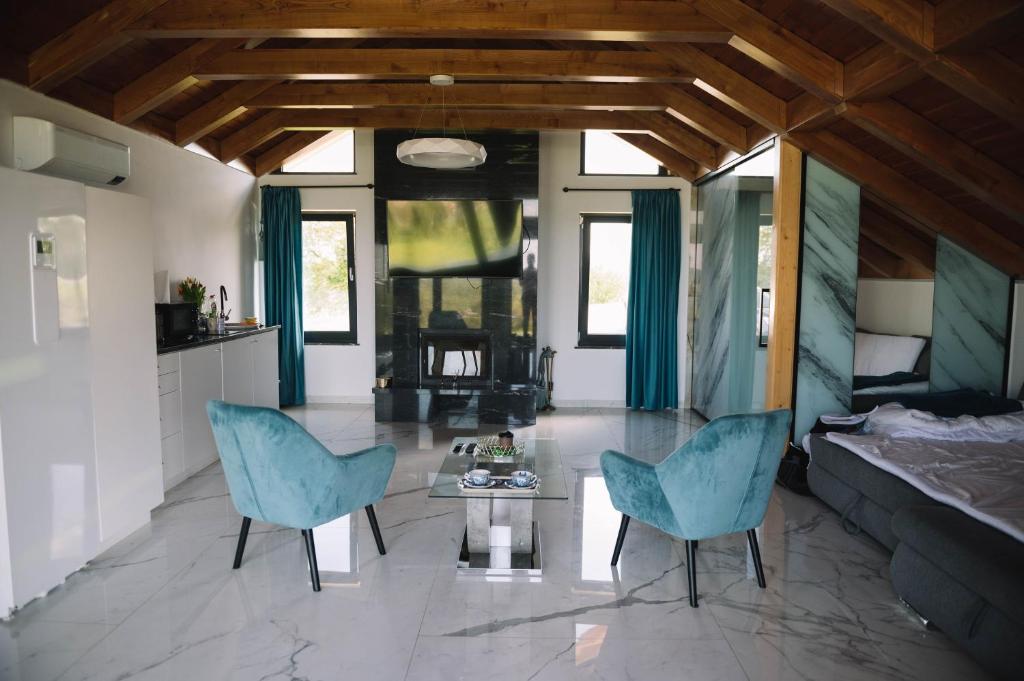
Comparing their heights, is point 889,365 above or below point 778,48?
below

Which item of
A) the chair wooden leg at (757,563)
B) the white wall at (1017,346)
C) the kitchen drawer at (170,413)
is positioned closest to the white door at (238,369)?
the kitchen drawer at (170,413)

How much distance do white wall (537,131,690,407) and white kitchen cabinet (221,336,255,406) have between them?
2995 millimetres

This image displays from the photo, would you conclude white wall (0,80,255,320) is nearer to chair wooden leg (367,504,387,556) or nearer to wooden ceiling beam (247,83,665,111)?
wooden ceiling beam (247,83,665,111)

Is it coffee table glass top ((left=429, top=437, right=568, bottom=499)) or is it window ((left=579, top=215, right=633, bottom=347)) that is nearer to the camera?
coffee table glass top ((left=429, top=437, right=568, bottom=499))

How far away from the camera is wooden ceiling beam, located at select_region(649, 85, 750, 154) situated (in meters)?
5.41

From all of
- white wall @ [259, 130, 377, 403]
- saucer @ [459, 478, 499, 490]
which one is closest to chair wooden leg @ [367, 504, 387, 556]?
saucer @ [459, 478, 499, 490]

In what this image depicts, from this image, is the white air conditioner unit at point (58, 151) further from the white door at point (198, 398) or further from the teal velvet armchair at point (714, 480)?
the teal velvet armchair at point (714, 480)

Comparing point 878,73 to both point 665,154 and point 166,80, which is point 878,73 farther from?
point 166,80

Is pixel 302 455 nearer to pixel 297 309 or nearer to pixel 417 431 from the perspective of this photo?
pixel 417 431

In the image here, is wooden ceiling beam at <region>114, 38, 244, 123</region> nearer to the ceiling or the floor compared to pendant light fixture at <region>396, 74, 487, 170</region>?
nearer to the ceiling

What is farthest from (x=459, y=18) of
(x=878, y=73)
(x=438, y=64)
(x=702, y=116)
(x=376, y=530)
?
(x=376, y=530)

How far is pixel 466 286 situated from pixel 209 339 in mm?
2543

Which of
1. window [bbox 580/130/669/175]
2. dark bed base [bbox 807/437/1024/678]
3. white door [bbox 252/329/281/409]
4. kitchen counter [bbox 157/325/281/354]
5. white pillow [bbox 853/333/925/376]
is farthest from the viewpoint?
window [bbox 580/130/669/175]

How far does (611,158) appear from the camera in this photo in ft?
24.0
